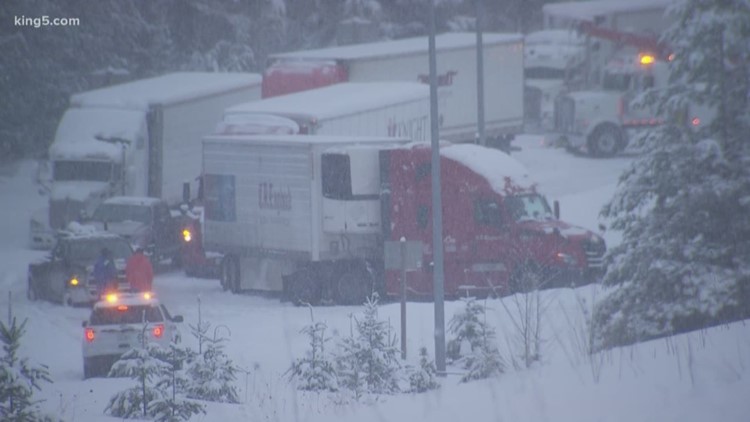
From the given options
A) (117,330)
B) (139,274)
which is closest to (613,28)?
(139,274)

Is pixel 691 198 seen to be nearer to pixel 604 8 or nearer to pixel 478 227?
pixel 478 227

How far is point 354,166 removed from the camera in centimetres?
2559

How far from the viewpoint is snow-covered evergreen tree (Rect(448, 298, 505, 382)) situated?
1465 cm

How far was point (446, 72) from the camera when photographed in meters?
41.2

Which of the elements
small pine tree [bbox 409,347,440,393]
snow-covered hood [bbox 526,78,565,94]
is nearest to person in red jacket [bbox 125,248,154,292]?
small pine tree [bbox 409,347,440,393]

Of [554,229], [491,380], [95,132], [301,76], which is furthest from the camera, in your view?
[301,76]

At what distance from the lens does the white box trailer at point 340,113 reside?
30016 mm

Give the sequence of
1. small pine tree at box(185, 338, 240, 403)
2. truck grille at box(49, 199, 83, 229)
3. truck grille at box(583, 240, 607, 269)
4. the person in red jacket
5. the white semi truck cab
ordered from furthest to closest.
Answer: the white semi truck cab < truck grille at box(49, 199, 83, 229) < truck grille at box(583, 240, 607, 269) < the person in red jacket < small pine tree at box(185, 338, 240, 403)

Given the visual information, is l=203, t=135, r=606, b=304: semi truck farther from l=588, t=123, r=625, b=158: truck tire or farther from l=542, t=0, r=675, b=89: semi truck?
l=542, t=0, r=675, b=89: semi truck

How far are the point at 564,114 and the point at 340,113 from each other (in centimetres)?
1694

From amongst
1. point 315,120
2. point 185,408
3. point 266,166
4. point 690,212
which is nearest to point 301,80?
point 315,120

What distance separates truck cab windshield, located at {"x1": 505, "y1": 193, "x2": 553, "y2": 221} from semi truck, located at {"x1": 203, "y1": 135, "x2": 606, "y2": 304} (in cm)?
3

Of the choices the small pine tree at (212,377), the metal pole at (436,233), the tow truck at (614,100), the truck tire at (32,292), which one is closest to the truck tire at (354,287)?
the truck tire at (32,292)

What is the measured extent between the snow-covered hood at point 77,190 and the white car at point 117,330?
48.4 feet
